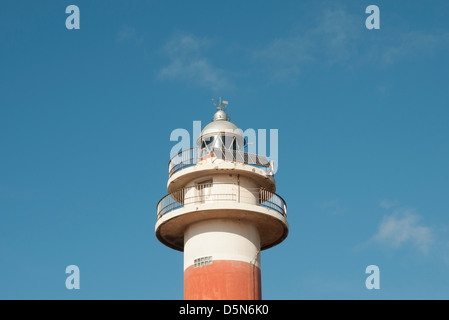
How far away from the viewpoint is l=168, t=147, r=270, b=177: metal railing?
40.3 meters

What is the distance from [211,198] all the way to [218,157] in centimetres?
238

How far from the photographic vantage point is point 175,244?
137 feet

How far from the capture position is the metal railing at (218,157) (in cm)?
4034

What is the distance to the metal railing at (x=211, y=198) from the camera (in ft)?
129

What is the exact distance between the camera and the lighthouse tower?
37.8 meters

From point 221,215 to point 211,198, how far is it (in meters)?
1.26

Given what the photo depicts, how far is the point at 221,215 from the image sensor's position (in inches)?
1522

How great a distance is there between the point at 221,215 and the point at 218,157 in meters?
3.46

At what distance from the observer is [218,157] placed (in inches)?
1588
